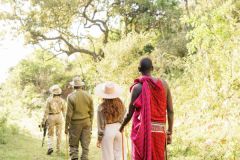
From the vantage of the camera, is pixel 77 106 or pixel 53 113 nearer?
pixel 77 106

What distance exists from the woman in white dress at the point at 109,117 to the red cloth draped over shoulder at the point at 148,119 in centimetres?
146

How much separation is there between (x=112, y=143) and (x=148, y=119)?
1.88 meters

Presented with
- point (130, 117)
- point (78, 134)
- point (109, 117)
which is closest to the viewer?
point (130, 117)

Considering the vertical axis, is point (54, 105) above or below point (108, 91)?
below

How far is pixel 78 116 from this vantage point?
9422 millimetres

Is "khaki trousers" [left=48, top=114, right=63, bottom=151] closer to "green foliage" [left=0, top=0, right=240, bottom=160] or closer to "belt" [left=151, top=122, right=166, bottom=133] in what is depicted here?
"green foliage" [left=0, top=0, right=240, bottom=160]

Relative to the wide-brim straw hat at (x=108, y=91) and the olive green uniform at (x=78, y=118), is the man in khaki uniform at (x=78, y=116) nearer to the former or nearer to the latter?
the olive green uniform at (x=78, y=118)

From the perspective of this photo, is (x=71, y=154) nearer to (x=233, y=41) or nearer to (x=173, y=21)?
(x=233, y=41)

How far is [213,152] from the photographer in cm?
893

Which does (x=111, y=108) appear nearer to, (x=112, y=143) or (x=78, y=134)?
(x=112, y=143)

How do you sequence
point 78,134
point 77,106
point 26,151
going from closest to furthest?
point 77,106
point 78,134
point 26,151

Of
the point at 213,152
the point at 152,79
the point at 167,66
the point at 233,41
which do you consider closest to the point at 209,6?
the point at 167,66

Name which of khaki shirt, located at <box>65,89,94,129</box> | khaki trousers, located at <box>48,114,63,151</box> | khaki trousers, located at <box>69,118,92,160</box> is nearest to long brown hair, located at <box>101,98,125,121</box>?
khaki shirt, located at <box>65,89,94,129</box>

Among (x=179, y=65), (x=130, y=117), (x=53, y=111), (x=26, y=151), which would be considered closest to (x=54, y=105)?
(x=53, y=111)
